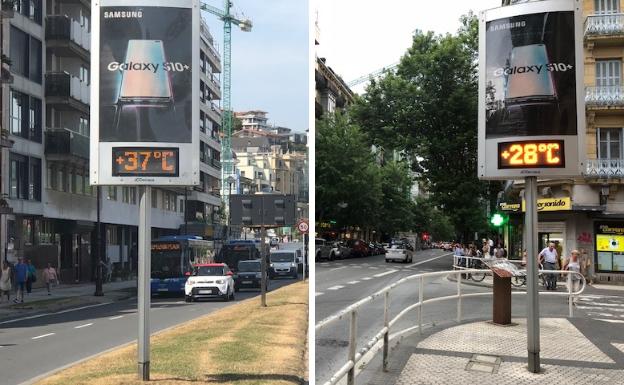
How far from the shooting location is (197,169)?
5047 mm

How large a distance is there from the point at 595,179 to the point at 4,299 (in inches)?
340

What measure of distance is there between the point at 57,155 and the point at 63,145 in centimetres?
15

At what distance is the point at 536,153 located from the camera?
4684 mm

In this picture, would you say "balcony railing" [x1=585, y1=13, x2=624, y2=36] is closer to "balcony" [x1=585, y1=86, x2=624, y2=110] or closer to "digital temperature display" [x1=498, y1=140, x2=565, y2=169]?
"balcony" [x1=585, y1=86, x2=624, y2=110]

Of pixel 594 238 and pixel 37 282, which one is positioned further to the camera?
pixel 37 282

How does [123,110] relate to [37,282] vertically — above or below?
above

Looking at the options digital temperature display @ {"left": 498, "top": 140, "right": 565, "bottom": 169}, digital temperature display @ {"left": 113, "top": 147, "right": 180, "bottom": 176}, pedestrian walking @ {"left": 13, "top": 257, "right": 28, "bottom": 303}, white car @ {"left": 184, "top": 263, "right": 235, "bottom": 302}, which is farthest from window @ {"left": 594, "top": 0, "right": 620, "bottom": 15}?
white car @ {"left": 184, "top": 263, "right": 235, "bottom": 302}

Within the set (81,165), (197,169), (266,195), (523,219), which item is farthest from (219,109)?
(523,219)

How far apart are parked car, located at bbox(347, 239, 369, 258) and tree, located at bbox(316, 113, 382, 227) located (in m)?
0.10

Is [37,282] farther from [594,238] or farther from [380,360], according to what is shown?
[594,238]

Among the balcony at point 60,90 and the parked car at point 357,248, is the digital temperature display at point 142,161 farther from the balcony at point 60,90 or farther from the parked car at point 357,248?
the balcony at point 60,90

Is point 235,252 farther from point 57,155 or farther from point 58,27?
point 58,27

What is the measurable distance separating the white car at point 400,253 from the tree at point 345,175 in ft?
1.81

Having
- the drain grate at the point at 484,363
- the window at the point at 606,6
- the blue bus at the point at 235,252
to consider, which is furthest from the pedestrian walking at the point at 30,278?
the window at the point at 606,6
